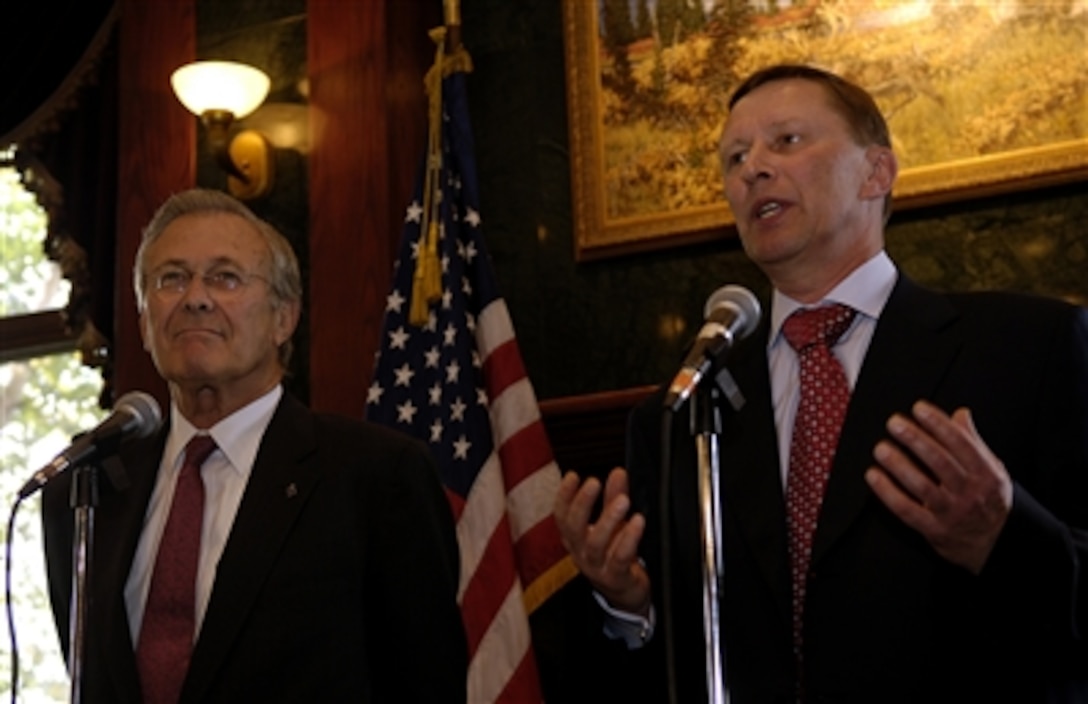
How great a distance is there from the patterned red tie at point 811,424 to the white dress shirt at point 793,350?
0.02 meters

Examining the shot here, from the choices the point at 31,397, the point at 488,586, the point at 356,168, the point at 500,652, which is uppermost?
the point at 356,168

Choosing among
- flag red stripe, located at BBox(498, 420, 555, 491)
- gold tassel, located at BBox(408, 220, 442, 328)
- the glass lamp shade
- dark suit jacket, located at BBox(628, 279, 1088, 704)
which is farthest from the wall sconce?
dark suit jacket, located at BBox(628, 279, 1088, 704)

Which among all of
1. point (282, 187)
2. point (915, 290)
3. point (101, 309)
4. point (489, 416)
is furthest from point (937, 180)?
point (101, 309)

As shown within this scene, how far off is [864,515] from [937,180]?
89.8 inches

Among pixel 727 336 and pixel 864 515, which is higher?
pixel 727 336

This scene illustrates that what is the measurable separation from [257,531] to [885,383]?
1.19 m

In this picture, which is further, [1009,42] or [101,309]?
[101,309]

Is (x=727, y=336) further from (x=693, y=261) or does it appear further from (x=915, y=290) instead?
(x=693, y=261)

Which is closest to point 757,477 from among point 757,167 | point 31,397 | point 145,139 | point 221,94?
point 757,167

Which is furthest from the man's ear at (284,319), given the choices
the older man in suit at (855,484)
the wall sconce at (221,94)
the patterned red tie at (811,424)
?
the wall sconce at (221,94)

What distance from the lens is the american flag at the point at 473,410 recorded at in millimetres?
4410

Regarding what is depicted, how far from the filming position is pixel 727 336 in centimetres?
247

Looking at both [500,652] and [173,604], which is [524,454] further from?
[173,604]

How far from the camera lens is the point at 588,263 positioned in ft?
17.2
